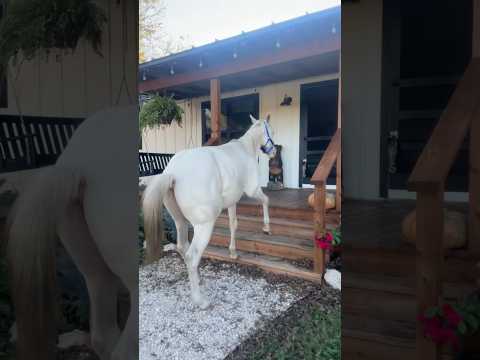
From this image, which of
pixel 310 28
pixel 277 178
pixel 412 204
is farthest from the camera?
pixel 412 204

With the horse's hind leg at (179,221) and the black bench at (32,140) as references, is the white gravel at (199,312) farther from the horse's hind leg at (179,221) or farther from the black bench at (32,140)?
the black bench at (32,140)

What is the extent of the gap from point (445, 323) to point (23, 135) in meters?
1.50

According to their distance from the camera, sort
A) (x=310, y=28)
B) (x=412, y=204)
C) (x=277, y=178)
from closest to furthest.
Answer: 1. (x=310, y=28)
2. (x=277, y=178)
3. (x=412, y=204)

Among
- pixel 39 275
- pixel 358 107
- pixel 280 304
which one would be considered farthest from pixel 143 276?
pixel 358 107

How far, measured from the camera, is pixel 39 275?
1.33 m

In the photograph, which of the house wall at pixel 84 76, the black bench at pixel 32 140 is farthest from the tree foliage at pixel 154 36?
the black bench at pixel 32 140

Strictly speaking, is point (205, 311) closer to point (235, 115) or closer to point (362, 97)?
point (235, 115)

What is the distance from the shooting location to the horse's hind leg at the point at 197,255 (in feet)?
4.04

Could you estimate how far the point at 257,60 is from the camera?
119 centimetres

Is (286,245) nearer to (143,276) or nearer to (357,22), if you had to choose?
(143,276)

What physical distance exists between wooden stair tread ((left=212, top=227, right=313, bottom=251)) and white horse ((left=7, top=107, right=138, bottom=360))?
331 millimetres

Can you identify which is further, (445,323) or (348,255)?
(348,255)

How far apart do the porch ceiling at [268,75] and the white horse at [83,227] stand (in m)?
0.23

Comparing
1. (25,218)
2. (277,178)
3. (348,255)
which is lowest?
(348,255)
